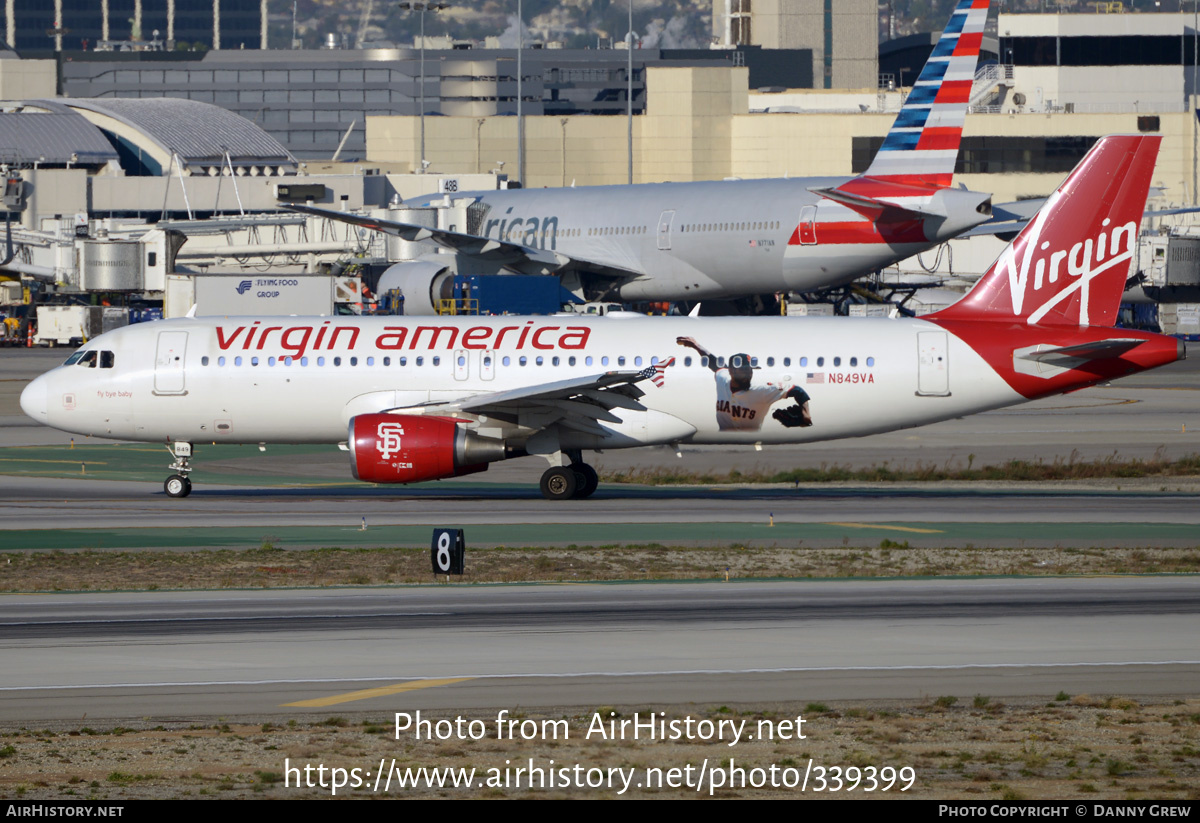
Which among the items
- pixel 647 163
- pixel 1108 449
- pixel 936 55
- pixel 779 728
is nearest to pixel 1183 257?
pixel 936 55

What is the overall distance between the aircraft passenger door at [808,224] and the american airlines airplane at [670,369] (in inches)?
1213

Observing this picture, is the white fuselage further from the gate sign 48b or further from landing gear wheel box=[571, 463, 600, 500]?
the gate sign 48b

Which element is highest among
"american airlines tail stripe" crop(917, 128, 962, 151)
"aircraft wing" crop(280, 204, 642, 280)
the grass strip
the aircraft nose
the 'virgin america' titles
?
"american airlines tail stripe" crop(917, 128, 962, 151)

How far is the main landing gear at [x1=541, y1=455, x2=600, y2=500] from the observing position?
35.3 m

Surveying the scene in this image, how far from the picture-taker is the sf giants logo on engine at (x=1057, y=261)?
34844 mm

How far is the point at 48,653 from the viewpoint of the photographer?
1961cm

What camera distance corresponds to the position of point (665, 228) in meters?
71.8

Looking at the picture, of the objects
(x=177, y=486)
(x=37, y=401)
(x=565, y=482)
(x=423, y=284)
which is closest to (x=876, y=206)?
(x=423, y=284)

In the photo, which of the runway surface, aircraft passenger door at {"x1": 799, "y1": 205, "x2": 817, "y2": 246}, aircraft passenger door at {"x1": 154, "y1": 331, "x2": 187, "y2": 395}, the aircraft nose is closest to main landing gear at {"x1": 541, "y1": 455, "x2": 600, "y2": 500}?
aircraft passenger door at {"x1": 154, "y1": 331, "x2": 187, "y2": 395}

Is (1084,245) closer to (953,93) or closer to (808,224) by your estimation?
(953,93)

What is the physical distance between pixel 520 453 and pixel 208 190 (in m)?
105

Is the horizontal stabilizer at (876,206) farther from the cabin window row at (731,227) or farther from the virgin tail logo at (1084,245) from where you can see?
the virgin tail logo at (1084,245)

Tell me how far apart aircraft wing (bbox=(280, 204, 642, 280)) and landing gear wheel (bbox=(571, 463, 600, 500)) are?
33.4m
